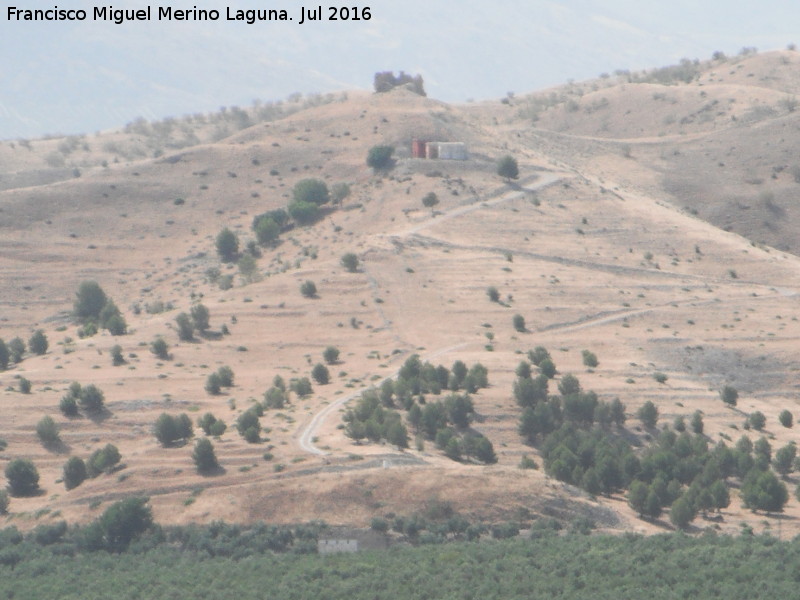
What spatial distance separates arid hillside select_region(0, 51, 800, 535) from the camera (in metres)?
49.6

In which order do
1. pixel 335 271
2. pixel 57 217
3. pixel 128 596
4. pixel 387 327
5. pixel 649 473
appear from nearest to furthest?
pixel 128 596 < pixel 649 473 < pixel 387 327 < pixel 335 271 < pixel 57 217

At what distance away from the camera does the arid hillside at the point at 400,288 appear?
49562mm

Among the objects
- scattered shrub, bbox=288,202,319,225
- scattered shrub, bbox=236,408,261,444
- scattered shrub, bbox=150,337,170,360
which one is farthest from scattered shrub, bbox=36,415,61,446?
scattered shrub, bbox=288,202,319,225

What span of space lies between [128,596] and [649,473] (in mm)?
22610

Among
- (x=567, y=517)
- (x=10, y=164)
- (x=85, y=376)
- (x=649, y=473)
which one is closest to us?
(x=567, y=517)

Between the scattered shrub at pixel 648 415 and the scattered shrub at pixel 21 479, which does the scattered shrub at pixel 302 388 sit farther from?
the scattered shrub at pixel 648 415

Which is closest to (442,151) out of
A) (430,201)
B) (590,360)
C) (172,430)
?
(430,201)

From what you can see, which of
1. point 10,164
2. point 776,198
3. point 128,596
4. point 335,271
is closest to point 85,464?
point 128,596

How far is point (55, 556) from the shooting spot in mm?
43094

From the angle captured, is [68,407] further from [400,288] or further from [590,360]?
[590,360]

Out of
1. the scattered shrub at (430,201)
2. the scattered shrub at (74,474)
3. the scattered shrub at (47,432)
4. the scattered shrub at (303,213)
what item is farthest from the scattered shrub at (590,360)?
the scattered shrub at (303,213)

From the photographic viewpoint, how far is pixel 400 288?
75.9 metres

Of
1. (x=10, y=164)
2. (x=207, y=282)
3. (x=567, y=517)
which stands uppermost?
(x=10, y=164)

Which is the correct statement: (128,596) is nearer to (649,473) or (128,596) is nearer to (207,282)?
(649,473)
